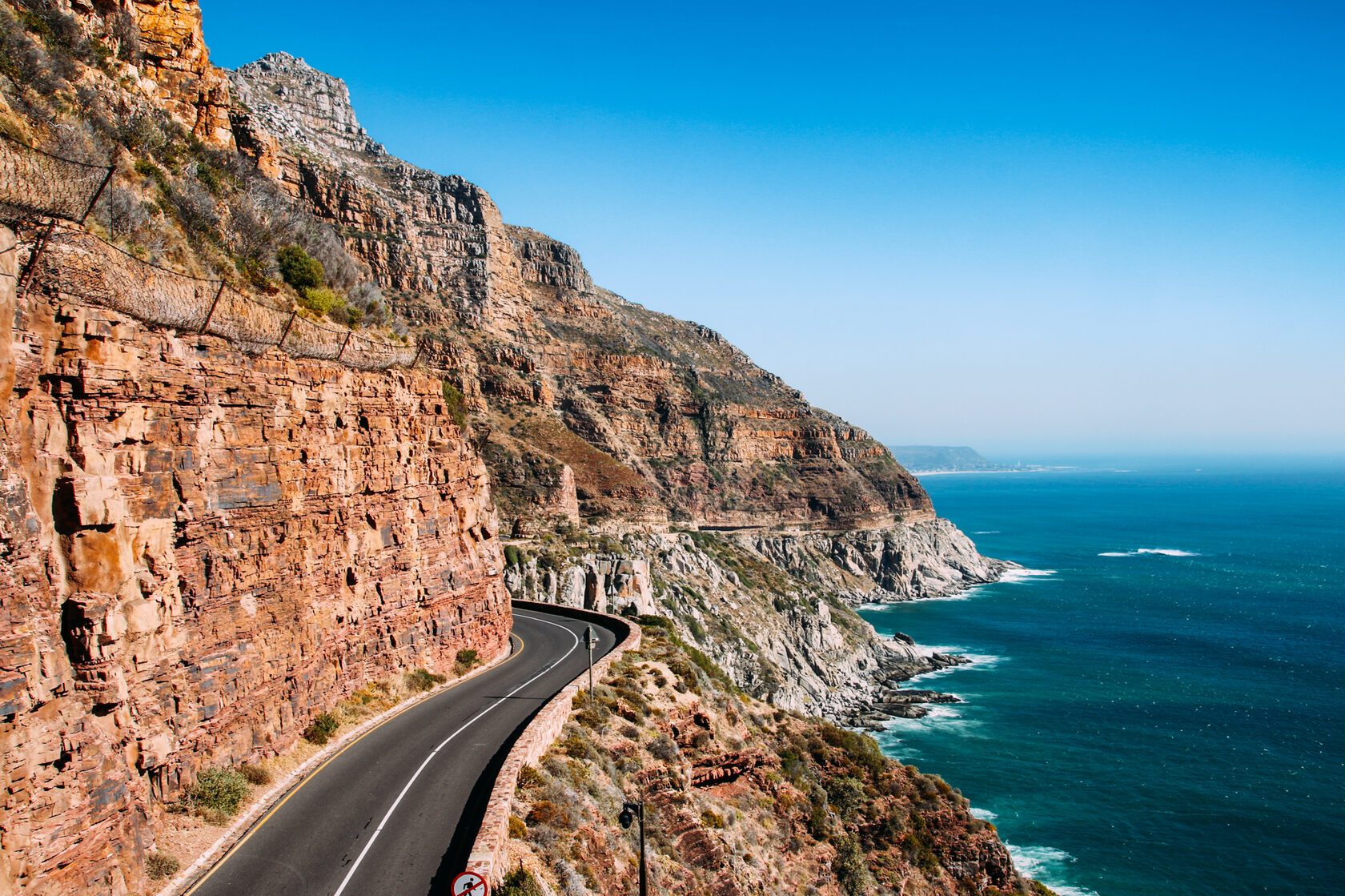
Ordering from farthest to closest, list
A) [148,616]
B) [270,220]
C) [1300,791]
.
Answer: [1300,791]
[270,220]
[148,616]

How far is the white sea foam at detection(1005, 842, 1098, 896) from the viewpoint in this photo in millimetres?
33438

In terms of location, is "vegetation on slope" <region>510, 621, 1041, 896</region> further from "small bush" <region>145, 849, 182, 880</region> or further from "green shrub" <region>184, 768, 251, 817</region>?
"small bush" <region>145, 849, 182, 880</region>

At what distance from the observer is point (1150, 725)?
171 feet

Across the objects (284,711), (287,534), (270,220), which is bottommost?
(284,711)

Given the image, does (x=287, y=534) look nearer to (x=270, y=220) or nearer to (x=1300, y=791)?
(x=270, y=220)

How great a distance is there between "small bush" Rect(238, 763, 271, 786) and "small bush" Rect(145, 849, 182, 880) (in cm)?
254

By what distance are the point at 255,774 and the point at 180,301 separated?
8.91m

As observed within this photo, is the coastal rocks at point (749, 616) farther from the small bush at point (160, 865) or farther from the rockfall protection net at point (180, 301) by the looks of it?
the small bush at point (160, 865)

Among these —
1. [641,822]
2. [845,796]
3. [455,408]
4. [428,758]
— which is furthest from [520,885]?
[455,408]

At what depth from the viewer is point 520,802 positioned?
15.5 metres

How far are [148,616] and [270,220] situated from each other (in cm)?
1227

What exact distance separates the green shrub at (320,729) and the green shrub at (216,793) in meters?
2.76

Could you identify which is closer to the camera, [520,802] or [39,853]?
[39,853]

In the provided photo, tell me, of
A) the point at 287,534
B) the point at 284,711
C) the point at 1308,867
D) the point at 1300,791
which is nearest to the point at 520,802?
the point at 284,711
